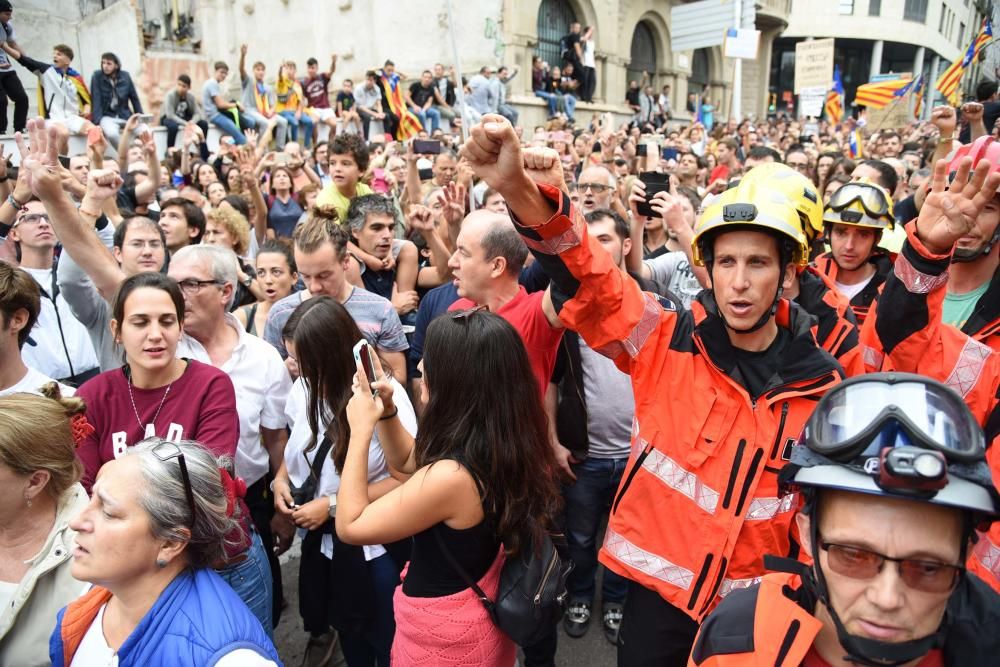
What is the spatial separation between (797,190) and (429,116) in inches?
610

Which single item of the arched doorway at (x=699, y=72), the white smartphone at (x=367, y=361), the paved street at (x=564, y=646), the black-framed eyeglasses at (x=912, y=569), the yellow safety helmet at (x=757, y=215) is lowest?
the paved street at (x=564, y=646)

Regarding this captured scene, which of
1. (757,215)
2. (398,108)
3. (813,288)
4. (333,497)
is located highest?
(398,108)

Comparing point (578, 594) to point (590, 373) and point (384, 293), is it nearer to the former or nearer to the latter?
point (590, 373)

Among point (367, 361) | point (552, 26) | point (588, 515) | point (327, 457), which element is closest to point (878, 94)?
point (552, 26)

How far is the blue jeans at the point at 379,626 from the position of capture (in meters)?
2.85

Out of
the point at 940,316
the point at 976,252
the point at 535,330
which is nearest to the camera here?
the point at 940,316

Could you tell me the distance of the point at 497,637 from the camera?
2.27 metres

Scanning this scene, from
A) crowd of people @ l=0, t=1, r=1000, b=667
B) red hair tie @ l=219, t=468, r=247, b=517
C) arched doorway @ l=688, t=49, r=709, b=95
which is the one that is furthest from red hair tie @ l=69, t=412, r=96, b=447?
arched doorway @ l=688, t=49, r=709, b=95

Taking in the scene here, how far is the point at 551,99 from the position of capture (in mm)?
19406

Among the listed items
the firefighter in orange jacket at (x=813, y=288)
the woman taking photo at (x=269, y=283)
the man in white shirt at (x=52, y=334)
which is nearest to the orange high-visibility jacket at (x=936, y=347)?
the firefighter in orange jacket at (x=813, y=288)

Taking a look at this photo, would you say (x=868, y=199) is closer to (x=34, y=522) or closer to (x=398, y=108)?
(x=34, y=522)

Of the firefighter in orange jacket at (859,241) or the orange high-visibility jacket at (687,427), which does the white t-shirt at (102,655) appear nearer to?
the orange high-visibility jacket at (687,427)

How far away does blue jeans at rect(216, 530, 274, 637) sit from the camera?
97.3 inches

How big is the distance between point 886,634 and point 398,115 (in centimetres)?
1585
